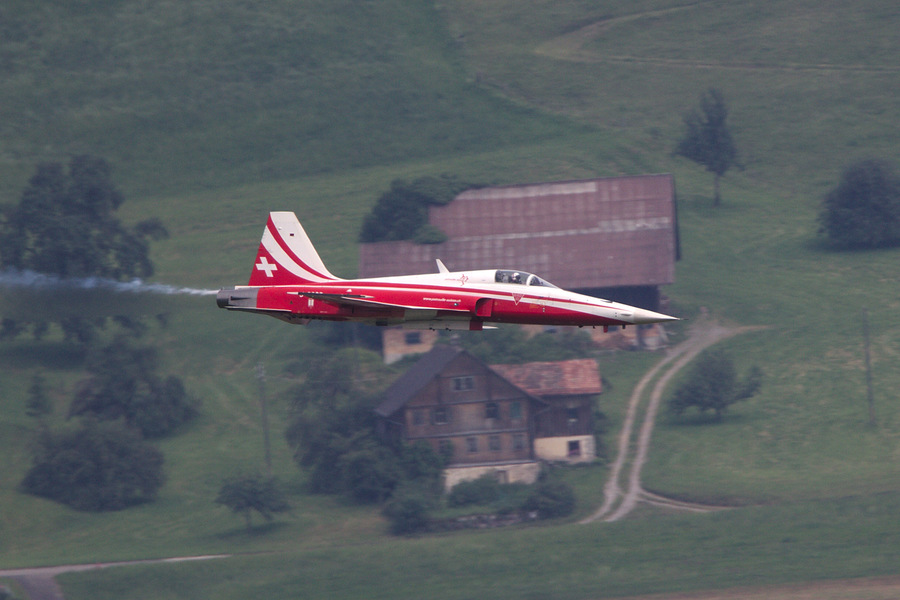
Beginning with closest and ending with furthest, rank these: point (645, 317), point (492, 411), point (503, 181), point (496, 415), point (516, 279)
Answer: point (645, 317) → point (516, 279) → point (496, 415) → point (492, 411) → point (503, 181)

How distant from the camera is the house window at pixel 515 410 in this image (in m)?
121

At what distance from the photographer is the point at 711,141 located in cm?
17575

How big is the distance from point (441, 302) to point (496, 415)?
243 ft

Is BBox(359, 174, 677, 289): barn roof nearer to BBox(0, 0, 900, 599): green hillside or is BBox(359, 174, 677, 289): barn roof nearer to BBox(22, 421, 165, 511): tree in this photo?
BBox(0, 0, 900, 599): green hillside

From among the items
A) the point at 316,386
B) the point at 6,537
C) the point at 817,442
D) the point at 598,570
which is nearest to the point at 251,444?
the point at 316,386

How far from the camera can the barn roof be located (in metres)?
134

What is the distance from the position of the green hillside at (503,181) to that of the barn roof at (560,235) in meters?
9.65

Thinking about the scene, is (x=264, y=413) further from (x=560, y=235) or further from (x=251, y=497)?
(x=560, y=235)

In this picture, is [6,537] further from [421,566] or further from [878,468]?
[878,468]

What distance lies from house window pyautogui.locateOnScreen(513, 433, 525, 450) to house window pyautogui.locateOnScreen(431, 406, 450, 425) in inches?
289

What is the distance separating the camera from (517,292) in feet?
161

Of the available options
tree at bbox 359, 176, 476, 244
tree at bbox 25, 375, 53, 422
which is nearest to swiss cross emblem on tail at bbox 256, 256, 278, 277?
tree at bbox 25, 375, 53, 422

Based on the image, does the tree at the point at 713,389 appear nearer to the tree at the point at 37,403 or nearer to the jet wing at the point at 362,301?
the tree at the point at 37,403

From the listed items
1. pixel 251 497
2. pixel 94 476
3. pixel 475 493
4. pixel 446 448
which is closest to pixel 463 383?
pixel 446 448
